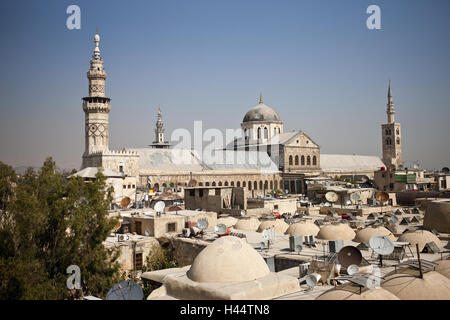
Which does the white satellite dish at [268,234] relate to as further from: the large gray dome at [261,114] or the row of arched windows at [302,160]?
the large gray dome at [261,114]

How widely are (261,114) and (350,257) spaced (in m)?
58.5

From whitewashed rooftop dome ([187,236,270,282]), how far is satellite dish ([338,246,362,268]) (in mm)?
3310

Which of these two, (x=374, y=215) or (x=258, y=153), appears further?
(x=258, y=153)

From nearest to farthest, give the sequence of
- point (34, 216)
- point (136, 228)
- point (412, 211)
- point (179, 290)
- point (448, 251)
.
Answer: point (179, 290)
point (34, 216)
point (448, 251)
point (136, 228)
point (412, 211)

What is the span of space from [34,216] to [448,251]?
54.2ft

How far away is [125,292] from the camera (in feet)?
37.8

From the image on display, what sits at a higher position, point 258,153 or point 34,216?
point 258,153

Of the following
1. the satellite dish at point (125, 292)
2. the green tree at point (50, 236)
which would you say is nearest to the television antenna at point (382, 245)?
the satellite dish at point (125, 292)

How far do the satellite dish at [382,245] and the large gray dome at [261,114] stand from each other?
186 feet

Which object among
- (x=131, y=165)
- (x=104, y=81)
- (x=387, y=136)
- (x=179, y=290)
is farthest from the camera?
(x=387, y=136)

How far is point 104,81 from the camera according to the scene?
1955 inches

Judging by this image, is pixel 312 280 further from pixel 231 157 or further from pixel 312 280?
pixel 231 157
